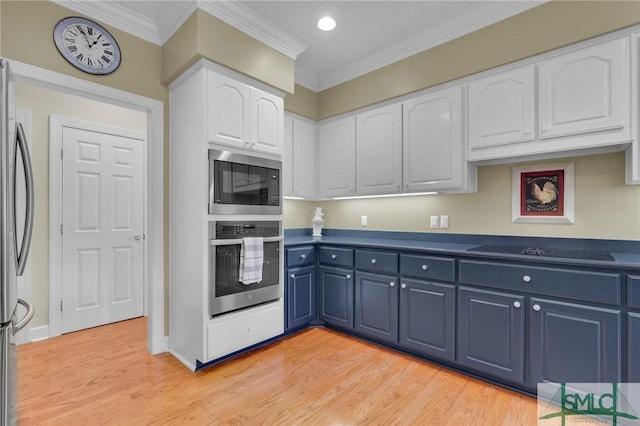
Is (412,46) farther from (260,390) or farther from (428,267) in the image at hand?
(260,390)

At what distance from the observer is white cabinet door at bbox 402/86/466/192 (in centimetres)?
266

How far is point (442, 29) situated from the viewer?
269cm

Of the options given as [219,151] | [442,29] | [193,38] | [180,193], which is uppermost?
[442,29]

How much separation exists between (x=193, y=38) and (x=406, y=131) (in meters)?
1.93

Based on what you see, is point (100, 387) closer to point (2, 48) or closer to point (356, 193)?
point (2, 48)

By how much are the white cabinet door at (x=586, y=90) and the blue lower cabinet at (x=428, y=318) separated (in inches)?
54.2

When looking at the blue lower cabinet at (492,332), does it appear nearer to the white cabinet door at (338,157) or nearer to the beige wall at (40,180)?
the white cabinet door at (338,157)

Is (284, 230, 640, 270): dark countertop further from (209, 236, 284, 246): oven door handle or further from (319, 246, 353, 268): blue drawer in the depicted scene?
(209, 236, 284, 246): oven door handle

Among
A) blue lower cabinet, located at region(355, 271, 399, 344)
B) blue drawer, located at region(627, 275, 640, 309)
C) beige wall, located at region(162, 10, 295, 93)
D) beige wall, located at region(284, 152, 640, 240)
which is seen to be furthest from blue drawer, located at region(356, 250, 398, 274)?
beige wall, located at region(162, 10, 295, 93)

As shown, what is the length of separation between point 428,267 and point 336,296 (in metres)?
1.00

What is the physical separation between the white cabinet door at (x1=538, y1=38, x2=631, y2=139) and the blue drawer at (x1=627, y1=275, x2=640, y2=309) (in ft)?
3.11

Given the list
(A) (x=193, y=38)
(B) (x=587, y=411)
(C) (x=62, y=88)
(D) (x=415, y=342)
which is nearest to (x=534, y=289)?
(B) (x=587, y=411)

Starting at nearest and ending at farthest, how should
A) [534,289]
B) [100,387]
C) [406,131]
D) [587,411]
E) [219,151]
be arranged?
[587,411] → [534,289] → [100,387] → [219,151] → [406,131]

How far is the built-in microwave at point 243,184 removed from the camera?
2.37m
